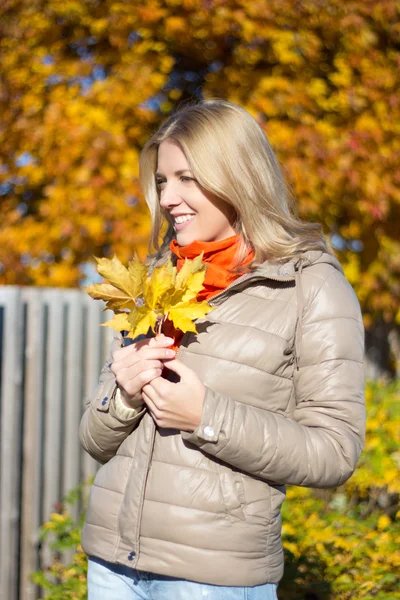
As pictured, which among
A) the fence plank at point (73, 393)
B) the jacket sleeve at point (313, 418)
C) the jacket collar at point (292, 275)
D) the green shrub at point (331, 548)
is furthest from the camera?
the fence plank at point (73, 393)

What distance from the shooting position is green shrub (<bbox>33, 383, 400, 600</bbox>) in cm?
→ 271

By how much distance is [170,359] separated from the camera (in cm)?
167

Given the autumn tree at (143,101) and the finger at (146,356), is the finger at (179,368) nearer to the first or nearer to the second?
the finger at (146,356)

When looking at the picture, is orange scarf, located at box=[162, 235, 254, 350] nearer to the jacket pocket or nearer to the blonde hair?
the blonde hair

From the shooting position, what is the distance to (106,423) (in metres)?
1.73

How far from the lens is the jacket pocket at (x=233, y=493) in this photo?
161 centimetres

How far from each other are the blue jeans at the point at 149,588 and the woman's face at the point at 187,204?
2.67 ft

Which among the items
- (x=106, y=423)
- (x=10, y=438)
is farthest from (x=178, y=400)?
(x=10, y=438)

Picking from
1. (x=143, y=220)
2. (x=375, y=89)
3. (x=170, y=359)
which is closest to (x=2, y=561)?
(x=143, y=220)

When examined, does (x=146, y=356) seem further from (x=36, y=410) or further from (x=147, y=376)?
(x=36, y=410)

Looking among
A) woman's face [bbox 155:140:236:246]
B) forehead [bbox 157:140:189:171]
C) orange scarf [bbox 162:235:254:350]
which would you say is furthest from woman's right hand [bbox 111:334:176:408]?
forehead [bbox 157:140:189:171]

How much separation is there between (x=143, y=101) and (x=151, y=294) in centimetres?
319

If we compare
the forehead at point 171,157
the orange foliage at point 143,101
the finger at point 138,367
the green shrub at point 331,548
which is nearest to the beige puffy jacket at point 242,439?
the finger at point 138,367

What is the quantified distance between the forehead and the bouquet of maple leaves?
A: 299mm
